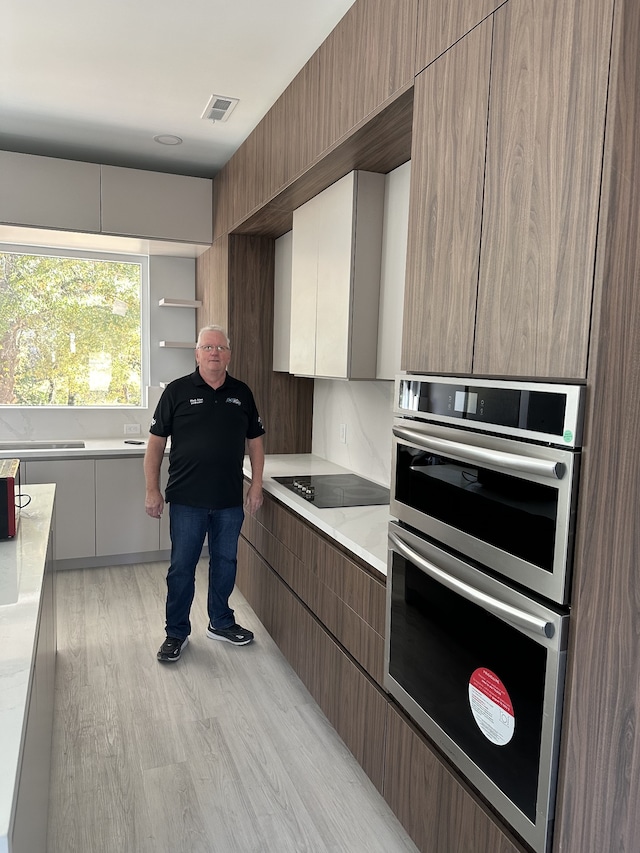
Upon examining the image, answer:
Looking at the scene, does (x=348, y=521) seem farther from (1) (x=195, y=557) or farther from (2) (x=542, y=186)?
(2) (x=542, y=186)

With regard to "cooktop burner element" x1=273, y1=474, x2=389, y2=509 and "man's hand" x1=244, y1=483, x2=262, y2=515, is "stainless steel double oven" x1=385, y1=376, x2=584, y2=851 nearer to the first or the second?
"cooktop burner element" x1=273, y1=474, x2=389, y2=509

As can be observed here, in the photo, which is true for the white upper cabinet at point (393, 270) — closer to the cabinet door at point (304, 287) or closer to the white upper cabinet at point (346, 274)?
the white upper cabinet at point (346, 274)

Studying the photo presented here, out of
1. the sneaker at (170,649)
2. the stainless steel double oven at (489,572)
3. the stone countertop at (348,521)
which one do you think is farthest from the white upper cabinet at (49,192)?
the stainless steel double oven at (489,572)

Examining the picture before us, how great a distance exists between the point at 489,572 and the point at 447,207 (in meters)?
0.90

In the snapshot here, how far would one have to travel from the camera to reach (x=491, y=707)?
4.56ft

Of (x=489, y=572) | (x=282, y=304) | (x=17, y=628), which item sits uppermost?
(x=282, y=304)

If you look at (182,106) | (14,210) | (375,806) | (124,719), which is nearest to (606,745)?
(375,806)

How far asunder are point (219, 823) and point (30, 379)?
3510 millimetres

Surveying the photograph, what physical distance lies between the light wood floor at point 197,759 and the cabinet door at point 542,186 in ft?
5.07

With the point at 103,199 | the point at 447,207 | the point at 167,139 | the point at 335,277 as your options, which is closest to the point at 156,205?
the point at 103,199

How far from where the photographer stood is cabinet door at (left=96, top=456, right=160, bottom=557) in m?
4.10

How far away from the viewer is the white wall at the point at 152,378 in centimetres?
450

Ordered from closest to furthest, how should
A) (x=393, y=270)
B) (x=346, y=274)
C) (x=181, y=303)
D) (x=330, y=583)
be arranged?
(x=330, y=583)
(x=393, y=270)
(x=346, y=274)
(x=181, y=303)

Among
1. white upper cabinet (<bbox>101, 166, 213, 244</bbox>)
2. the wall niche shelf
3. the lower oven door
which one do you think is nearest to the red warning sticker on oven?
the lower oven door
